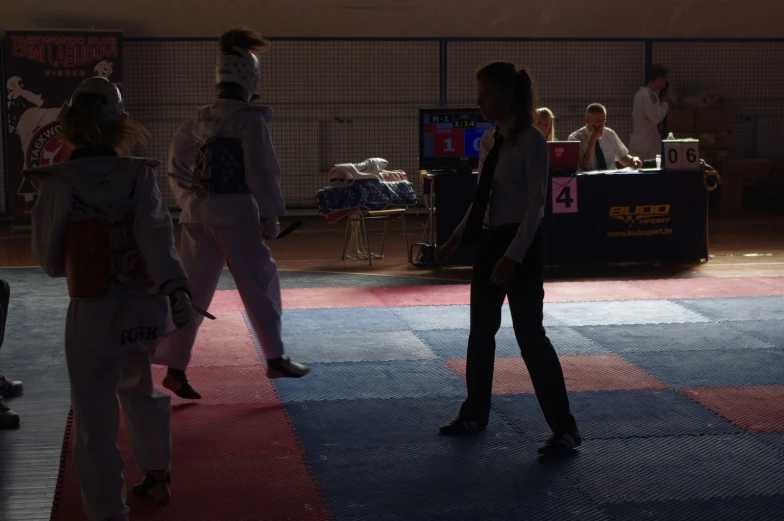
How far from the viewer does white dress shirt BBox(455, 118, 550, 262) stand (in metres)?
3.98

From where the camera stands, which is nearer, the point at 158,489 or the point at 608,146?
the point at 158,489

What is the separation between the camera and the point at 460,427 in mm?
4438

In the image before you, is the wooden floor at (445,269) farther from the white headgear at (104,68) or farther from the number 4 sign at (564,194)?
Answer: the white headgear at (104,68)

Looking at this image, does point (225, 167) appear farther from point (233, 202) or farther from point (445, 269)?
point (445, 269)

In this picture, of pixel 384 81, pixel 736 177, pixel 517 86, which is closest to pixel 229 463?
pixel 517 86

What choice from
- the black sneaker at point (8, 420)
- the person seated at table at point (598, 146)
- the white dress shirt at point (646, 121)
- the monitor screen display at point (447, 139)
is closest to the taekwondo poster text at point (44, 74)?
the monitor screen display at point (447, 139)

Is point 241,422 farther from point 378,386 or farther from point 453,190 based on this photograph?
point 453,190

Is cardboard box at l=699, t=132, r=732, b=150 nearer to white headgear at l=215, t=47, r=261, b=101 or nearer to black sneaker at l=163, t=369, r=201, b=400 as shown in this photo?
white headgear at l=215, t=47, r=261, b=101

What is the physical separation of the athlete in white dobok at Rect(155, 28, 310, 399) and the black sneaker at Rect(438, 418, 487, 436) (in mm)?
1076

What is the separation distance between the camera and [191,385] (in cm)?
533

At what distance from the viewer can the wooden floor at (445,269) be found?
9484 mm

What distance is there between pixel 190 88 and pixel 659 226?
6946 millimetres

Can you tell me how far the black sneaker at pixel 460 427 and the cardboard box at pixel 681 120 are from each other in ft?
35.1

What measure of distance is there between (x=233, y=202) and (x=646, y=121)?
911 cm
